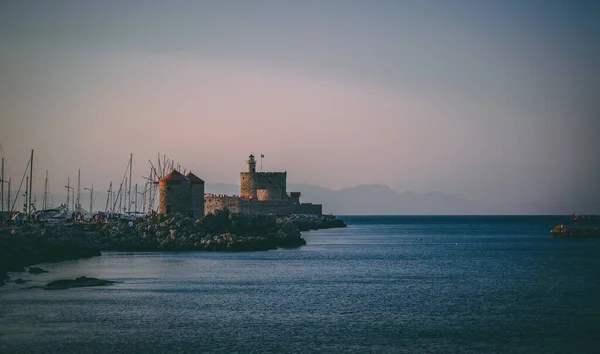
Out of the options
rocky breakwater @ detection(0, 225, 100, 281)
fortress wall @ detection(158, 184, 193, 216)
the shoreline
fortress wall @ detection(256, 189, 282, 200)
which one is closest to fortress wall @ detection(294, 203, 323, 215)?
fortress wall @ detection(256, 189, 282, 200)

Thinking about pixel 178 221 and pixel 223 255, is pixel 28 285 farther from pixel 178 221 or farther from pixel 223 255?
pixel 178 221

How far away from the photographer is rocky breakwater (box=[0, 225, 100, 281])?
3312 centimetres

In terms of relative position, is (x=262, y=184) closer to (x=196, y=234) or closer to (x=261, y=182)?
(x=261, y=182)

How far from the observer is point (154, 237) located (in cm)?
4875

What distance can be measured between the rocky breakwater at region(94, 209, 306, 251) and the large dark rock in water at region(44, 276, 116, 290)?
19307 millimetres

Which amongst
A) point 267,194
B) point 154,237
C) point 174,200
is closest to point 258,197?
point 267,194

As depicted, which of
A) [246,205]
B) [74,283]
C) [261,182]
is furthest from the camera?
[261,182]

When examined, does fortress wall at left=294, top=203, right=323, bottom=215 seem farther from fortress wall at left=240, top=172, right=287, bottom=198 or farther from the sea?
the sea

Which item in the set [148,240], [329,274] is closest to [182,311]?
[329,274]

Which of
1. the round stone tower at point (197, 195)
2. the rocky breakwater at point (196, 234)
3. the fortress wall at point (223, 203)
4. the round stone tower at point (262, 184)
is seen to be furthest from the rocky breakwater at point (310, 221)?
the rocky breakwater at point (196, 234)

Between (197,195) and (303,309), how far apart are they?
40510mm

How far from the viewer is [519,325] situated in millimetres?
20031

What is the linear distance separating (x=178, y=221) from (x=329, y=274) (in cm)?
1944

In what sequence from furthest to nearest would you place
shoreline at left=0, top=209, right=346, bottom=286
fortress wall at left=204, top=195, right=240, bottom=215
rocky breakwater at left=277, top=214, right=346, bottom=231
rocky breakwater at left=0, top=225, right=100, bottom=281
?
rocky breakwater at left=277, top=214, right=346, bottom=231
fortress wall at left=204, top=195, right=240, bottom=215
shoreline at left=0, top=209, right=346, bottom=286
rocky breakwater at left=0, top=225, right=100, bottom=281
